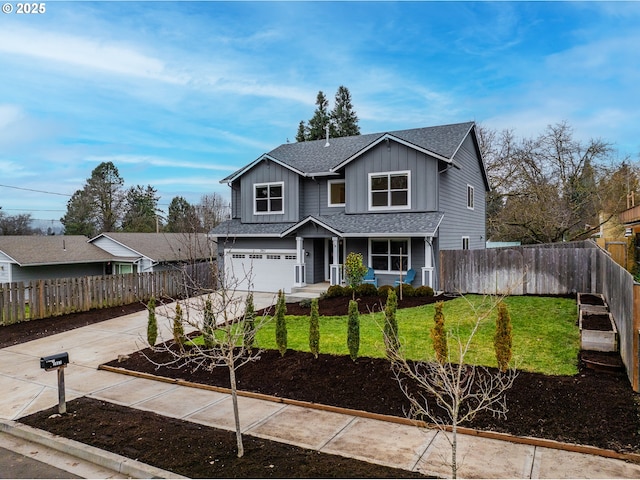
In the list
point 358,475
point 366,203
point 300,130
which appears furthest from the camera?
point 300,130

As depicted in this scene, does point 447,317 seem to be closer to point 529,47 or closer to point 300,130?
point 529,47

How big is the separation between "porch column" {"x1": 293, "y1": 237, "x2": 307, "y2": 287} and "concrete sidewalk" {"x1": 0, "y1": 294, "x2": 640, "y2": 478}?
927 cm

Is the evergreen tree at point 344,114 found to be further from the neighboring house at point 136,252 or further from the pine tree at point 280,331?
the pine tree at point 280,331

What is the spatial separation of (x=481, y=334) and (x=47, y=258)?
23.4 meters

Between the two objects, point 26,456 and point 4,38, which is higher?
point 4,38

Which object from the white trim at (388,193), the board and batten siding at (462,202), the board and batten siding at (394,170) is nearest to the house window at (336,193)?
the board and batten siding at (394,170)

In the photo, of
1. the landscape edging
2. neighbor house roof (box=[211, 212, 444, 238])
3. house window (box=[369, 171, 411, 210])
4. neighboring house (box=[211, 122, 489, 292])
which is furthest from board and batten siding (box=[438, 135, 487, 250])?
the landscape edging

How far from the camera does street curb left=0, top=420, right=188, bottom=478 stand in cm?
442

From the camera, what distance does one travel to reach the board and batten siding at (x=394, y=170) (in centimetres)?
1612

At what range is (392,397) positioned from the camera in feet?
20.3

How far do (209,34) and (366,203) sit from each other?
29.2 ft

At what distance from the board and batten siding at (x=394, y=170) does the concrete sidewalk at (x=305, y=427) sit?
11353mm

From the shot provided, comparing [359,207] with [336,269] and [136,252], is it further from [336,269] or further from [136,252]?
[136,252]

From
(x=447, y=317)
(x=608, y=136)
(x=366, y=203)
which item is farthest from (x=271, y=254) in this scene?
(x=608, y=136)
